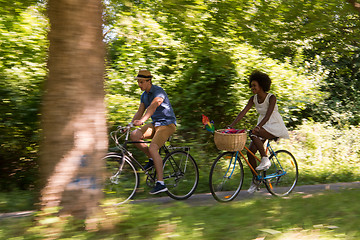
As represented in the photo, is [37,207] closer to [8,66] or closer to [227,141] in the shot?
[227,141]

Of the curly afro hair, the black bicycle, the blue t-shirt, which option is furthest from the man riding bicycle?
the curly afro hair

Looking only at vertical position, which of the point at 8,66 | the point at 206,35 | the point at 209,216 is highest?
the point at 206,35

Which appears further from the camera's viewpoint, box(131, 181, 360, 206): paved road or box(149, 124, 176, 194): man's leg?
box(131, 181, 360, 206): paved road

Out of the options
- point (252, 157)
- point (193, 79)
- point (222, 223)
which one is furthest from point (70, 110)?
point (193, 79)

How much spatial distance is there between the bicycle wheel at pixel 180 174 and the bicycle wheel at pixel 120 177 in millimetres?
631

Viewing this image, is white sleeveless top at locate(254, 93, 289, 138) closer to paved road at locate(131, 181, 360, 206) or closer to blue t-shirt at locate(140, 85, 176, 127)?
paved road at locate(131, 181, 360, 206)

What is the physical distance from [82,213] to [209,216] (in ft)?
5.19

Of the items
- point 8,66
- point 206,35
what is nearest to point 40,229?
point 8,66

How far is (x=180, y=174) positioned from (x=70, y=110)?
2934 mm

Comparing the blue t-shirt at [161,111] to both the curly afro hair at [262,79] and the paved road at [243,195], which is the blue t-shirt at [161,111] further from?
the curly afro hair at [262,79]

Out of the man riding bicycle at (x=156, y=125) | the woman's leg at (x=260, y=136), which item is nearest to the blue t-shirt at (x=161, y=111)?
the man riding bicycle at (x=156, y=125)

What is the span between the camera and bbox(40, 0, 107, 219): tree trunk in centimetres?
376

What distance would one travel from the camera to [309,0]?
581 cm

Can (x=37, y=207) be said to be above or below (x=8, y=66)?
below
